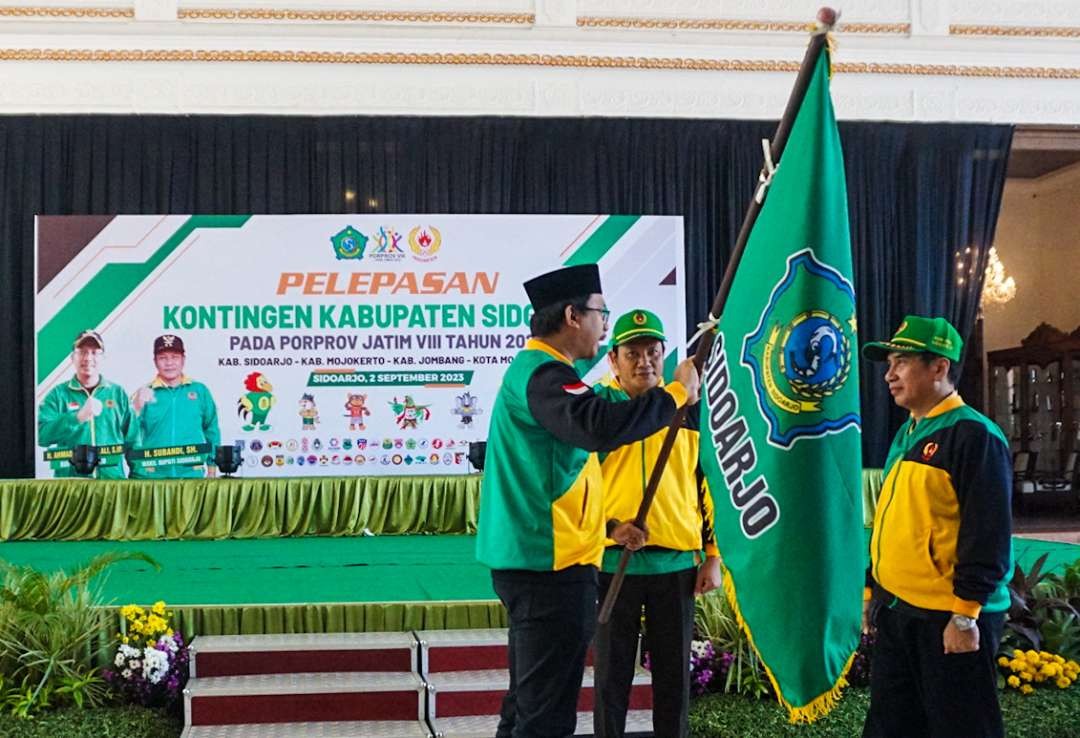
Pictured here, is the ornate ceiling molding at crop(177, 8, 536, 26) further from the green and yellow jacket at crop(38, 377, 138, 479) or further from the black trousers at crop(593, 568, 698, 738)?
the black trousers at crop(593, 568, 698, 738)

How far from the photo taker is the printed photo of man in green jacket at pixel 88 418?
8242 millimetres

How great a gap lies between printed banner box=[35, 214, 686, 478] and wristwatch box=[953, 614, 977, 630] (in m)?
5.90

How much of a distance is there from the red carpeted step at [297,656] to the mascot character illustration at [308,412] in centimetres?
382

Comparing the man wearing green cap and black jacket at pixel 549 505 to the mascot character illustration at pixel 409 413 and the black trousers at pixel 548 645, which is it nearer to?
the black trousers at pixel 548 645

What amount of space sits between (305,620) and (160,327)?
418cm

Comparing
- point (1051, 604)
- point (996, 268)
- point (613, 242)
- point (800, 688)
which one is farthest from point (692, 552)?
point (996, 268)

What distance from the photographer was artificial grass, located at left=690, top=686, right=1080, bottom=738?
4.07 m

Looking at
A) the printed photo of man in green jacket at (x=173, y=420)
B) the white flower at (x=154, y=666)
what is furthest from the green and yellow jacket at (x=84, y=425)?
the white flower at (x=154, y=666)

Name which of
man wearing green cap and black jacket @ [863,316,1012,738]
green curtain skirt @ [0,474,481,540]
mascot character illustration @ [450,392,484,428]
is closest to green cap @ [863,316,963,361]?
man wearing green cap and black jacket @ [863,316,1012,738]

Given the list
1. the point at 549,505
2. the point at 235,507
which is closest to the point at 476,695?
the point at 549,505

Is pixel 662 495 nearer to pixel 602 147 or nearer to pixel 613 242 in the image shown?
pixel 613 242

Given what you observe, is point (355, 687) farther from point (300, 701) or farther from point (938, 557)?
point (938, 557)

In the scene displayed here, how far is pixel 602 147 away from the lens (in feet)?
30.8

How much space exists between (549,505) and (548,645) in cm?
33
